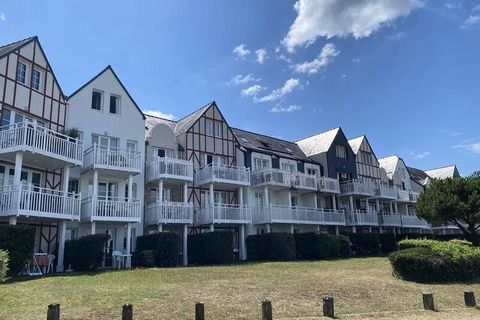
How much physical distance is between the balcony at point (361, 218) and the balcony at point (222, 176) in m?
11.9

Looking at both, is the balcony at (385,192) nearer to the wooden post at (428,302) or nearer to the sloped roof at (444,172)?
the sloped roof at (444,172)

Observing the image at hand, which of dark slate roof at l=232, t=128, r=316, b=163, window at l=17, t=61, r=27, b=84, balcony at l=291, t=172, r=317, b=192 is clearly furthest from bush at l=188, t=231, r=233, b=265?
window at l=17, t=61, r=27, b=84

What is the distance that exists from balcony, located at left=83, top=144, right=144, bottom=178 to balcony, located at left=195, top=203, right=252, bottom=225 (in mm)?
5625

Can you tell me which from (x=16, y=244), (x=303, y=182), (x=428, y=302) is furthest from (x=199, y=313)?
(x=303, y=182)

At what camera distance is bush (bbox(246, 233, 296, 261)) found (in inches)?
1047

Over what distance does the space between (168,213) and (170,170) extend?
263 cm

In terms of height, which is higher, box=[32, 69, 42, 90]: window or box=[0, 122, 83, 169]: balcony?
box=[32, 69, 42, 90]: window

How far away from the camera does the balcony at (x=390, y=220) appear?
40125mm

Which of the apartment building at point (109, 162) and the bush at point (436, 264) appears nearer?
the bush at point (436, 264)

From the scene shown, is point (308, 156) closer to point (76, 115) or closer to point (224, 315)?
point (76, 115)

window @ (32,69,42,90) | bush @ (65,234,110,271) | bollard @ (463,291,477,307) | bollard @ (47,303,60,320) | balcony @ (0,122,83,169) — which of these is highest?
window @ (32,69,42,90)

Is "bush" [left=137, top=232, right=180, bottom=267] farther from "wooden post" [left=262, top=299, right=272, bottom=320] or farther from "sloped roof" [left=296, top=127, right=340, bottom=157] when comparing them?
"sloped roof" [left=296, top=127, right=340, bottom=157]

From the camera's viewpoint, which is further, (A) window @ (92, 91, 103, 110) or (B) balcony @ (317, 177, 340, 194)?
(B) balcony @ (317, 177, 340, 194)

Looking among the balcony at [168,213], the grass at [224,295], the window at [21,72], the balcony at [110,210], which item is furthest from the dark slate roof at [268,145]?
the grass at [224,295]
